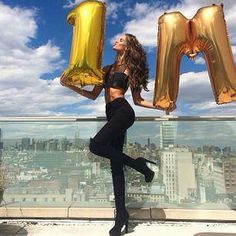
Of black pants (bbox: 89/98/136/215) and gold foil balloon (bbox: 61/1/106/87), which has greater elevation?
gold foil balloon (bbox: 61/1/106/87)

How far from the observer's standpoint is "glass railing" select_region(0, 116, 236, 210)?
15.0ft

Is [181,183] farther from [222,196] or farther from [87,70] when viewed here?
[87,70]

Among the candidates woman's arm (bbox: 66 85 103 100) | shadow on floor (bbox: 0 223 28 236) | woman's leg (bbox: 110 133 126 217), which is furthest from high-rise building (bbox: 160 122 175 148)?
shadow on floor (bbox: 0 223 28 236)

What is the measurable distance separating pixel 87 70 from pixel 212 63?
48.4 inches

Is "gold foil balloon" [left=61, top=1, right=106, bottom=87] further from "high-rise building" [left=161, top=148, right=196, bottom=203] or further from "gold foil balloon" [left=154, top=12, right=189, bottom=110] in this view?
"high-rise building" [left=161, top=148, right=196, bottom=203]

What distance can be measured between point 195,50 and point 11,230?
2.55 m

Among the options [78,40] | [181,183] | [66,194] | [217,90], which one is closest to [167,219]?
[181,183]

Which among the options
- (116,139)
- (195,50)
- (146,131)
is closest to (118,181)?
(116,139)

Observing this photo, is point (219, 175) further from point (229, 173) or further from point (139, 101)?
point (139, 101)

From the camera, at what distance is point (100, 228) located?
4.23 meters

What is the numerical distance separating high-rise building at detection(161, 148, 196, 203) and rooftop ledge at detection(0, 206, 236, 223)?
0.17 meters

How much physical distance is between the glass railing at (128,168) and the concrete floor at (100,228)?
247mm

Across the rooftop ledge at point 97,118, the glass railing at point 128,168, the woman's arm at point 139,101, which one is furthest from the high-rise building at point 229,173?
the woman's arm at point 139,101

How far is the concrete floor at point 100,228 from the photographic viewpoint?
4020 millimetres
